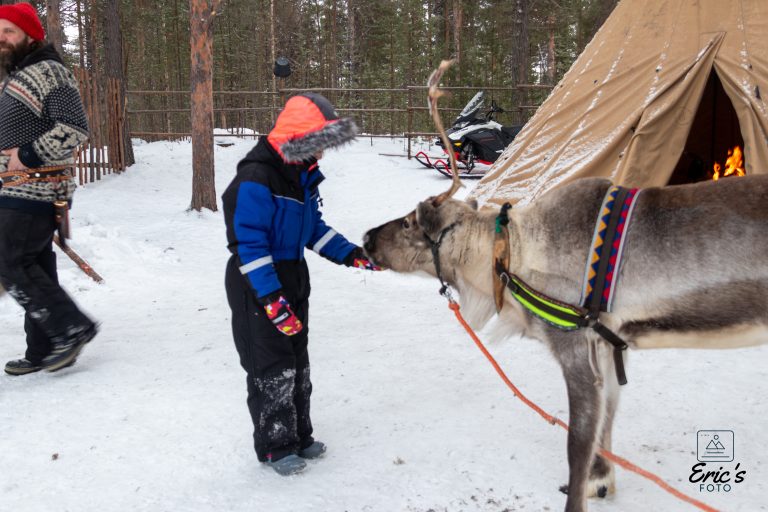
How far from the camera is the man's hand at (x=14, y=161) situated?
3.82 m

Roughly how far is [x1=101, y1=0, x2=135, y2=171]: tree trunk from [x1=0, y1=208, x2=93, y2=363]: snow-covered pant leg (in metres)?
8.49

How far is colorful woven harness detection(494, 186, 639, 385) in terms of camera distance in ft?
8.16

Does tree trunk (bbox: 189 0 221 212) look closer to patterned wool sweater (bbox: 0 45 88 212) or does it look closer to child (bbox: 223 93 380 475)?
patterned wool sweater (bbox: 0 45 88 212)

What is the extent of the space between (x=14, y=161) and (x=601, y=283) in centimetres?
343

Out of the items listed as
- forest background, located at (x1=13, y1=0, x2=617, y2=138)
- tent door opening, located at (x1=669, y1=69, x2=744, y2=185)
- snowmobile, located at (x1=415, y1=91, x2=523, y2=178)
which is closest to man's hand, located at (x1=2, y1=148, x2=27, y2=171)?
tent door opening, located at (x1=669, y1=69, x2=744, y2=185)

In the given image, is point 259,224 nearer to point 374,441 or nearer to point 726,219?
point 374,441

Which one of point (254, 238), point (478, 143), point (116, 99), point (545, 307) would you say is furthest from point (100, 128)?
point (545, 307)

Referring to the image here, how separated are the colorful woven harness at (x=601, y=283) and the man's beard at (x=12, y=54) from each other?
3.33m

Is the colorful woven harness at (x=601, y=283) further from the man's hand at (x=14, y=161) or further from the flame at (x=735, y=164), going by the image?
the flame at (x=735, y=164)

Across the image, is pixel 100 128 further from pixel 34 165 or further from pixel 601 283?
pixel 601 283

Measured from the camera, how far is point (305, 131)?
2.82 metres

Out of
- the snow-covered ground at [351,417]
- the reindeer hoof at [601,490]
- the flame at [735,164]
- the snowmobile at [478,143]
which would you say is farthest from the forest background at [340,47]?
the reindeer hoof at [601,490]

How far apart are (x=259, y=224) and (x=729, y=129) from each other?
265 inches

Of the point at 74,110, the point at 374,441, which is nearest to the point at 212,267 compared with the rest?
the point at 74,110
